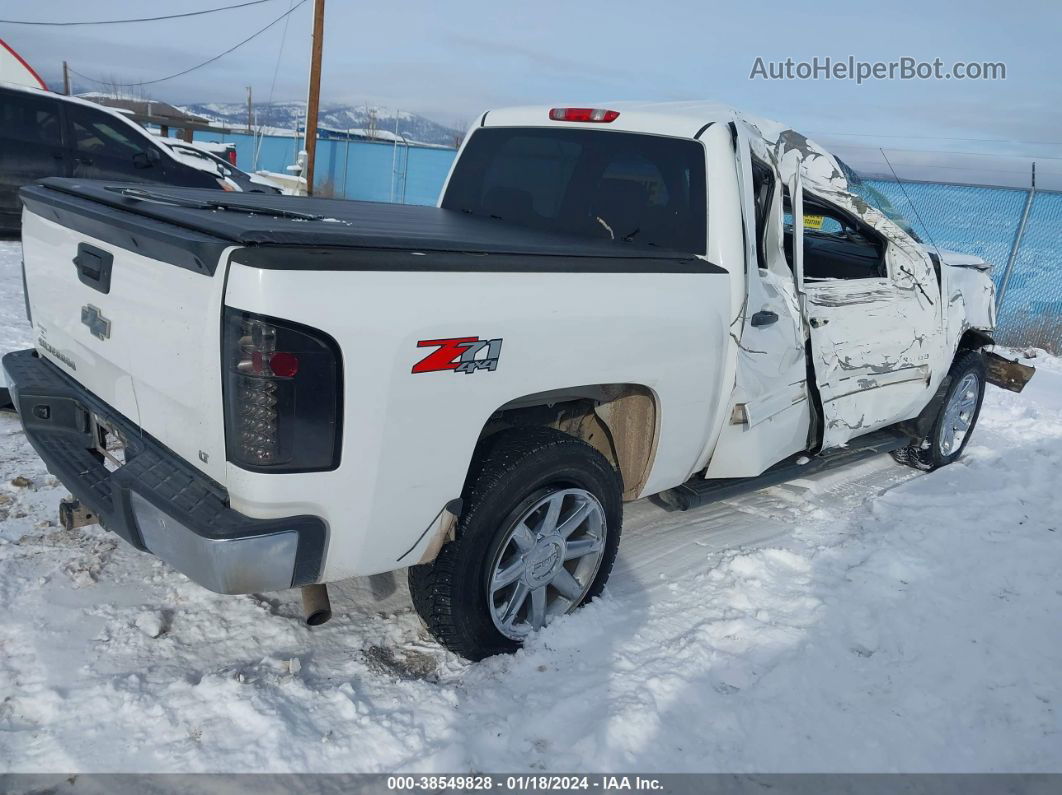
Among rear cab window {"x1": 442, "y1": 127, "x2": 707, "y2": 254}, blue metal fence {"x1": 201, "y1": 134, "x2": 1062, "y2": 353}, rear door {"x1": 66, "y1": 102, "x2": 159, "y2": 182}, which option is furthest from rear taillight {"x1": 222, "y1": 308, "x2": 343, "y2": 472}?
blue metal fence {"x1": 201, "y1": 134, "x2": 1062, "y2": 353}

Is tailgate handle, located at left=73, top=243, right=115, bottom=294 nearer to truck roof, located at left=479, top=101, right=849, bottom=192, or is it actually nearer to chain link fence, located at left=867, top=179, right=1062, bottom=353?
truck roof, located at left=479, top=101, right=849, bottom=192

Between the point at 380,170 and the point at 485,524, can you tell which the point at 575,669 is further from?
the point at 380,170

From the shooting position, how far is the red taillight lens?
13.4 feet

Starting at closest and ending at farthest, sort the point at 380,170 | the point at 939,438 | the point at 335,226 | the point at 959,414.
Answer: the point at 335,226
the point at 939,438
the point at 959,414
the point at 380,170

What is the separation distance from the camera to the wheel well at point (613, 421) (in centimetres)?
317

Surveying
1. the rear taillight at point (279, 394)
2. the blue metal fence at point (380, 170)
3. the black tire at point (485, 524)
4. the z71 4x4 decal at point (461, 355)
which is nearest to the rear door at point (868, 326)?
the black tire at point (485, 524)

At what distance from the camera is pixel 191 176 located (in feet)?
32.3

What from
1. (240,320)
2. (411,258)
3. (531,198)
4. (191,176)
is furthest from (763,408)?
(191,176)

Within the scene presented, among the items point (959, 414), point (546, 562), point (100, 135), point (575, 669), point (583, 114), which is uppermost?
point (583, 114)

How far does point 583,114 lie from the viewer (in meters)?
4.18

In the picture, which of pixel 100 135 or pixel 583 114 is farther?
pixel 100 135

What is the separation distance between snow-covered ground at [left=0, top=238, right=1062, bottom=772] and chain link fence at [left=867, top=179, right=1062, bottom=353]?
8.40 m

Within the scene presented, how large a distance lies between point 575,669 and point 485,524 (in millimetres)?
729

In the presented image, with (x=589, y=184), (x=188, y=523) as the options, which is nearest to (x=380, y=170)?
(x=589, y=184)
